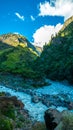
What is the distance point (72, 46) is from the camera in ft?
536

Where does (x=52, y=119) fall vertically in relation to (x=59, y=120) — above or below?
above

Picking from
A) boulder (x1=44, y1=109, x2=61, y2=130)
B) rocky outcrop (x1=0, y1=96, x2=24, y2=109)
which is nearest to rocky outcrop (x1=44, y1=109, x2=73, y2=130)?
boulder (x1=44, y1=109, x2=61, y2=130)

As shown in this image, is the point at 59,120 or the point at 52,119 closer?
the point at 59,120

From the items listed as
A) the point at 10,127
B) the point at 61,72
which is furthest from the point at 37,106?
the point at 61,72

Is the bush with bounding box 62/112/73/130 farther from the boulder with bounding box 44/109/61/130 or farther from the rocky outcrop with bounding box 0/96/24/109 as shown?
Answer: the rocky outcrop with bounding box 0/96/24/109

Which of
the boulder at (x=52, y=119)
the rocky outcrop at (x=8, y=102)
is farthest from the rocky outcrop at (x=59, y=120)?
the rocky outcrop at (x=8, y=102)

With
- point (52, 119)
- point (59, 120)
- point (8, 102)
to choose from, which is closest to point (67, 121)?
point (59, 120)

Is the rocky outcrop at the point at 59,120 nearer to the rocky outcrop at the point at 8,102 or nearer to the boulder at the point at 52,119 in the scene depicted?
the boulder at the point at 52,119

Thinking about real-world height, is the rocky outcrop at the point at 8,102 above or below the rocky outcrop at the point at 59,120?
above

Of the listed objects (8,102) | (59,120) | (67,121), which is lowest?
(67,121)

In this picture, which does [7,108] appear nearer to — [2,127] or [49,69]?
[2,127]

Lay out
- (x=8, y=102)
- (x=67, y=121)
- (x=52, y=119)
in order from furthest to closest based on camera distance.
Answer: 1. (x=8, y=102)
2. (x=52, y=119)
3. (x=67, y=121)

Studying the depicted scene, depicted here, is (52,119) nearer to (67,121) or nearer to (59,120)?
(59,120)

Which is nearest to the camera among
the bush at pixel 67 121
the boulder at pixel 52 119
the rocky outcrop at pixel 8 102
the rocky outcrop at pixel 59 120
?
the bush at pixel 67 121
